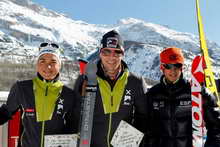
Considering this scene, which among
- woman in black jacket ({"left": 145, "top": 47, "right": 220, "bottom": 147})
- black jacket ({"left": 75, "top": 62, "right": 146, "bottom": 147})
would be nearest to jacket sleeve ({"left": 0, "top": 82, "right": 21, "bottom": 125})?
black jacket ({"left": 75, "top": 62, "right": 146, "bottom": 147})

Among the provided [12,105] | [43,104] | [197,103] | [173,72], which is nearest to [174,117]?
[197,103]

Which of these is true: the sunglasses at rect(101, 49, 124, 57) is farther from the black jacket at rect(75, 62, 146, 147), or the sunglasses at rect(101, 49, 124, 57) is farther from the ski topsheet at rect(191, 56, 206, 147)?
the ski topsheet at rect(191, 56, 206, 147)

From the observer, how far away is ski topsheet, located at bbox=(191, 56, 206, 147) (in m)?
3.06

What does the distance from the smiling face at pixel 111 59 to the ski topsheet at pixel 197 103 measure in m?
0.73

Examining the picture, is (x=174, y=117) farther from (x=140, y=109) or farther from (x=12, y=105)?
(x=12, y=105)

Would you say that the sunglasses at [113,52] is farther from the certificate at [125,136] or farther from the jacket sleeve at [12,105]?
the jacket sleeve at [12,105]

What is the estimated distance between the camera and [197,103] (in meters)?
3.08

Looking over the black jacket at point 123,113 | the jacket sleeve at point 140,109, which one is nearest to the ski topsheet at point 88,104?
the black jacket at point 123,113

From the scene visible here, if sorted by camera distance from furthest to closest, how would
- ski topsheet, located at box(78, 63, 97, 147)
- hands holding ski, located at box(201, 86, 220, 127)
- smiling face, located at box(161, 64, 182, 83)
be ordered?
smiling face, located at box(161, 64, 182, 83)
hands holding ski, located at box(201, 86, 220, 127)
ski topsheet, located at box(78, 63, 97, 147)

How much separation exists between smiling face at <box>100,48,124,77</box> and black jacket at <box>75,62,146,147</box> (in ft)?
0.29

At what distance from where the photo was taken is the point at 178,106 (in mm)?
3307

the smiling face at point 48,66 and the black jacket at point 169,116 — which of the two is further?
the black jacket at point 169,116

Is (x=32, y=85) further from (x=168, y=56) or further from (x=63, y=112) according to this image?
(x=168, y=56)

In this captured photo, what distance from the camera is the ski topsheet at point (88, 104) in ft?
9.92
